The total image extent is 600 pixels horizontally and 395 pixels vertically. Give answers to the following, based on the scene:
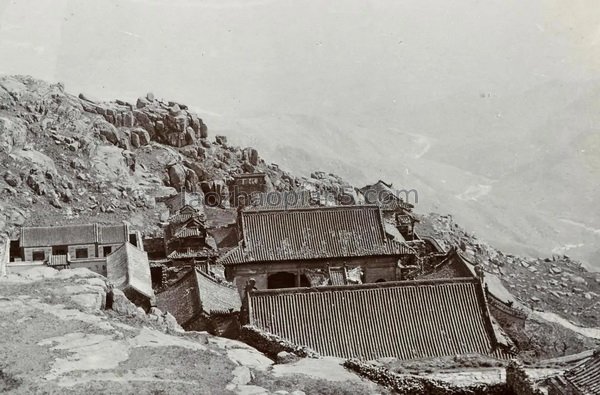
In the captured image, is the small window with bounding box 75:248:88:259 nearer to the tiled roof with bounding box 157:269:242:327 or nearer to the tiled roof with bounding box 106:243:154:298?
the tiled roof with bounding box 106:243:154:298

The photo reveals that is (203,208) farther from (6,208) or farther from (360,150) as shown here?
(360,150)

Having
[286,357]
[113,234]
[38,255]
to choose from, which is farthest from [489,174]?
[286,357]

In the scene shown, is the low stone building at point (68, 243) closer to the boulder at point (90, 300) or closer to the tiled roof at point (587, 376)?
the boulder at point (90, 300)

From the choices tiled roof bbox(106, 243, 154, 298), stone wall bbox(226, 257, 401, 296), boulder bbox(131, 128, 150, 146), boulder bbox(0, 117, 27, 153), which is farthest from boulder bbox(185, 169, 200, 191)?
stone wall bbox(226, 257, 401, 296)

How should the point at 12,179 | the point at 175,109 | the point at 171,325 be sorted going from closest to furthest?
the point at 171,325
the point at 12,179
the point at 175,109

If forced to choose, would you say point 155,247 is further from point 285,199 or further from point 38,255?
point 285,199

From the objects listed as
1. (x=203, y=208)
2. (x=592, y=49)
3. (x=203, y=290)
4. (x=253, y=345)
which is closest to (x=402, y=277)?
(x=203, y=290)
